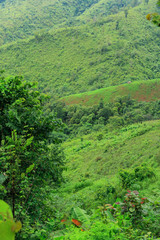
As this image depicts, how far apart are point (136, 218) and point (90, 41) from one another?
86687 millimetres

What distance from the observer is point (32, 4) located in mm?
126438

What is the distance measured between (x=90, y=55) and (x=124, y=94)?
1310 inches

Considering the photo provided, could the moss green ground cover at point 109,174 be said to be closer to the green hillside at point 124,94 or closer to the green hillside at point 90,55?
the green hillside at point 124,94

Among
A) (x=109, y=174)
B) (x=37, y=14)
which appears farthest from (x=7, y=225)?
(x=37, y=14)

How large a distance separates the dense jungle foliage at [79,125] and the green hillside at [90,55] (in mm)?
373

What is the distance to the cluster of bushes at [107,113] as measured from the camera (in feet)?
121

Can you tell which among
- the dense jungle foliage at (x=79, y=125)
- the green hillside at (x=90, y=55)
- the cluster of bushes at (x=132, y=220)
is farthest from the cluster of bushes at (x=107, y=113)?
the cluster of bushes at (x=132, y=220)

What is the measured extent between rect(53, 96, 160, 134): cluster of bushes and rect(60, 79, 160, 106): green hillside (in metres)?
2.76

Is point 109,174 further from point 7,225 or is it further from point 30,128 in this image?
point 7,225

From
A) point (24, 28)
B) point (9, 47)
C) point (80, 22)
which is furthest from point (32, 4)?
point (9, 47)

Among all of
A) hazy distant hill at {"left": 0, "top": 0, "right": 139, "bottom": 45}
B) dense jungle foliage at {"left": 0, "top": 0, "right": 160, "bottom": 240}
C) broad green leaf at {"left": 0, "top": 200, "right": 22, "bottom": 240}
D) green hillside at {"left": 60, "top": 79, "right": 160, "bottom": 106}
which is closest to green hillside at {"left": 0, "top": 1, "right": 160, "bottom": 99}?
dense jungle foliage at {"left": 0, "top": 0, "right": 160, "bottom": 240}

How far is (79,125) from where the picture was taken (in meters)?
43.5

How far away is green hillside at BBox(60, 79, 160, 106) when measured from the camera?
49375mm

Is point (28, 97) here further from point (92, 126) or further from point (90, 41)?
point (90, 41)
